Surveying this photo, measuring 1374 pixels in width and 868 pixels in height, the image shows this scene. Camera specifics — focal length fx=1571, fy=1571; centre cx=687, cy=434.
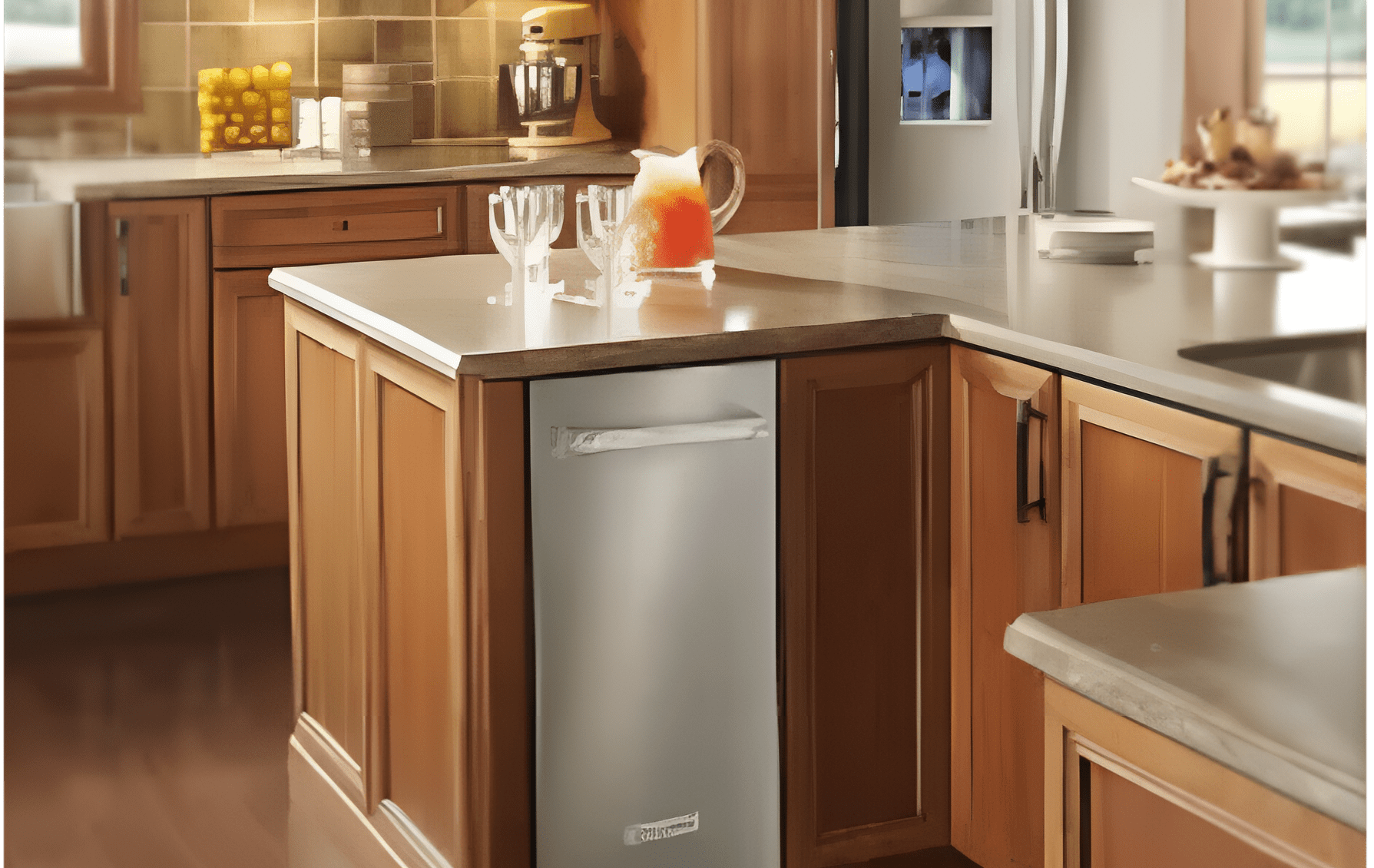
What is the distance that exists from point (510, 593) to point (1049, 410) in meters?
0.69

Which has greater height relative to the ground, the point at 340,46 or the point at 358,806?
→ the point at 340,46

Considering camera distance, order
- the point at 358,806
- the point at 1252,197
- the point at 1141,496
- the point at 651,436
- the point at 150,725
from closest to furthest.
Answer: the point at 1252,197 < the point at 1141,496 < the point at 651,436 < the point at 358,806 < the point at 150,725

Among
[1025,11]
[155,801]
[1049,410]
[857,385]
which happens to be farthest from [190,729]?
[1025,11]

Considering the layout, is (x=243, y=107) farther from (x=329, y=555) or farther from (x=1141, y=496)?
(x=1141, y=496)

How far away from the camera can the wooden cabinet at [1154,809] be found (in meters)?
0.89

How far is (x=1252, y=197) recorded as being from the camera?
1123 millimetres

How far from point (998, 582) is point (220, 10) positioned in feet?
9.70

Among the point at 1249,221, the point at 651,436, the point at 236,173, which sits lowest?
the point at 651,436

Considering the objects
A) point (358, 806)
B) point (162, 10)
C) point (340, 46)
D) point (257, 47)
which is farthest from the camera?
point (340, 46)

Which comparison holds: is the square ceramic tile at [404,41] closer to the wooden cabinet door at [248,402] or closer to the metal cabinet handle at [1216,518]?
the wooden cabinet door at [248,402]

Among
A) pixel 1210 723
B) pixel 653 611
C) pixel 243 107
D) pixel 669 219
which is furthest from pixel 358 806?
pixel 243 107

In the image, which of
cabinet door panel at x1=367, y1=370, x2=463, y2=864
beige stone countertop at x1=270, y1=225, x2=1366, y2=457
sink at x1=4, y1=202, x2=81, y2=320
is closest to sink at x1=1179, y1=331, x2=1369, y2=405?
beige stone countertop at x1=270, y1=225, x2=1366, y2=457

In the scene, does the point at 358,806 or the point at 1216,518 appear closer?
the point at 1216,518

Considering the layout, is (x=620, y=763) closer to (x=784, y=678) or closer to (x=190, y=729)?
(x=784, y=678)
